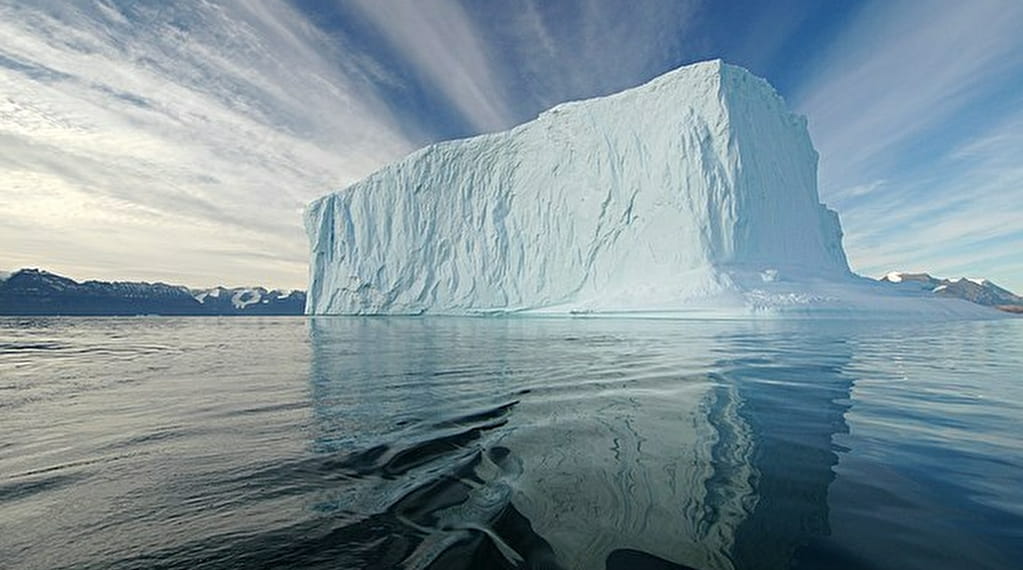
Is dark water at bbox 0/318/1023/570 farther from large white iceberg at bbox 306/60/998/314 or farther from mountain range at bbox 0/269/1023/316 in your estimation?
mountain range at bbox 0/269/1023/316

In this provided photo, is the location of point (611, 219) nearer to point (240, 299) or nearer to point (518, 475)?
point (518, 475)

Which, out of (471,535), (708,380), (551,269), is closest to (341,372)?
(708,380)

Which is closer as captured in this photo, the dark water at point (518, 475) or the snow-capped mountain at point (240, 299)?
the dark water at point (518, 475)

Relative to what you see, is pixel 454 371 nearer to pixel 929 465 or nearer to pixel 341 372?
pixel 341 372

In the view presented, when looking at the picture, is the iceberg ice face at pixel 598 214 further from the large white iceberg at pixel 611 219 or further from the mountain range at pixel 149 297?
the mountain range at pixel 149 297

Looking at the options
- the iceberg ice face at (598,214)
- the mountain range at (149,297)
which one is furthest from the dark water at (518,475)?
the mountain range at (149,297)

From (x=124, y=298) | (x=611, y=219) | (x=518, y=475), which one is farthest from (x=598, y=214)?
(x=124, y=298)

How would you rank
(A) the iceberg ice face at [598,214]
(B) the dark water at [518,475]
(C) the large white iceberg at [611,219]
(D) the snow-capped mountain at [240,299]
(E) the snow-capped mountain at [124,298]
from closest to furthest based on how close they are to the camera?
(B) the dark water at [518,475], (C) the large white iceberg at [611,219], (A) the iceberg ice face at [598,214], (E) the snow-capped mountain at [124,298], (D) the snow-capped mountain at [240,299]
